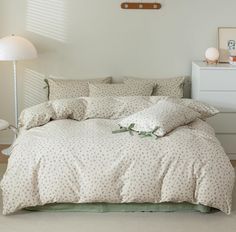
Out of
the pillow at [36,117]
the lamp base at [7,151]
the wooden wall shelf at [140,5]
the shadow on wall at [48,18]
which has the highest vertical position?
the wooden wall shelf at [140,5]

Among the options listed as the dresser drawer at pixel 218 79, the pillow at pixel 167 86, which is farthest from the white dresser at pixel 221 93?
the pillow at pixel 167 86

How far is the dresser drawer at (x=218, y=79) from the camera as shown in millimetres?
4695

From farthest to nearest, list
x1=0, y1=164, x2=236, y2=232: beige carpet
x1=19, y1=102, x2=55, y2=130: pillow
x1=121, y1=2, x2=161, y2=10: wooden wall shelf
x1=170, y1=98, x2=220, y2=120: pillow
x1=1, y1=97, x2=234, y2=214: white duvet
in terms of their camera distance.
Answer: x1=121, y1=2, x2=161, y2=10: wooden wall shelf < x1=170, y1=98, x2=220, y2=120: pillow < x1=19, y1=102, x2=55, y2=130: pillow < x1=1, y1=97, x2=234, y2=214: white duvet < x1=0, y1=164, x2=236, y2=232: beige carpet

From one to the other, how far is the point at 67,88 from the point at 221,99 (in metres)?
1.41

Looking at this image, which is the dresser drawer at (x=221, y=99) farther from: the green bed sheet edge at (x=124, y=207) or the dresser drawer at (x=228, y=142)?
the green bed sheet edge at (x=124, y=207)

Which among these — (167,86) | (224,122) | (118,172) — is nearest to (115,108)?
(167,86)

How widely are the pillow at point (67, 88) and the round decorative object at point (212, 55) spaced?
3.26ft

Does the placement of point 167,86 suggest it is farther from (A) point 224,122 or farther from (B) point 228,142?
(B) point 228,142

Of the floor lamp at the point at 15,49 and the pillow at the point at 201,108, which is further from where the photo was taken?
the floor lamp at the point at 15,49

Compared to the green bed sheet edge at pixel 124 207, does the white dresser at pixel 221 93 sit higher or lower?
higher

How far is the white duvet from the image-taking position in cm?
346

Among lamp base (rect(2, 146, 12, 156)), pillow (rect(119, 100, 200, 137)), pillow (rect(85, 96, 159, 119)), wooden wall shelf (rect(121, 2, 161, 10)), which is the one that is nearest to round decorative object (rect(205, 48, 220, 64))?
wooden wall shelf (rect(121, 2, 161, 10))

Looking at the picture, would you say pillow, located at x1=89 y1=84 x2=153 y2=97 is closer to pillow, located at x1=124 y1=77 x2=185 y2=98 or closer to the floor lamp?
pillow, located at x1=124 y1=77 x2=185 y2=98

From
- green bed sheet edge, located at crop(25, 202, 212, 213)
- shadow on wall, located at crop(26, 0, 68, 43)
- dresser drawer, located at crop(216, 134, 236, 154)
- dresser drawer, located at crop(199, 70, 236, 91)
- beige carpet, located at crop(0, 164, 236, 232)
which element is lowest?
beige carpet, located at crop(0, 164, 236, 232)
